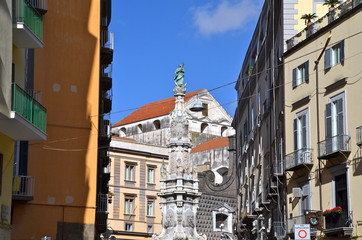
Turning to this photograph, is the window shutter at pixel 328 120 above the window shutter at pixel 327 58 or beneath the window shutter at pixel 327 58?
beneath

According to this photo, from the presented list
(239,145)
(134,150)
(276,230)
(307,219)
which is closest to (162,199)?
(239,145)

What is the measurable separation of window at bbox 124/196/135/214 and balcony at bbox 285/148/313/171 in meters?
37.1

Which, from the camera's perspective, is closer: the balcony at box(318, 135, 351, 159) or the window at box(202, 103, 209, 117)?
the balcony at box(318, 135, 351, 159)

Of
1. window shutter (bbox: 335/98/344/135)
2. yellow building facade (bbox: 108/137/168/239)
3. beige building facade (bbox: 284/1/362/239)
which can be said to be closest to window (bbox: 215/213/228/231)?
yellow building facade (bbox: 108/137/168/239)

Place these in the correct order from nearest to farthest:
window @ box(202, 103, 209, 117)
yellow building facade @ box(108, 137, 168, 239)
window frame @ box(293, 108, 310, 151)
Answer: window frame @ box(293, 108, 310, 151) < yellow building facade @ box(108, 137, 168, 239) < window @ box(202, 103, 209, 117)

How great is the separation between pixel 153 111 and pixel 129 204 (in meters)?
32.4

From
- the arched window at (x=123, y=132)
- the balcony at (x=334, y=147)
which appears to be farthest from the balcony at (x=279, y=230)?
the arched window at (x=123, y=132)

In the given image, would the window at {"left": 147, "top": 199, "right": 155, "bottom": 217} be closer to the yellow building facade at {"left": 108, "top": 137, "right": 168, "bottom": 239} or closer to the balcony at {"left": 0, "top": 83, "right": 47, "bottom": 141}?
the yellow building facade at {"left": 108, "top": 137, "right": 168, "bottom": 239}

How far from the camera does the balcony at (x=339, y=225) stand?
26.8 meters

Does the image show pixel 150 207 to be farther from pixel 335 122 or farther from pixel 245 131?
pixel 335 122

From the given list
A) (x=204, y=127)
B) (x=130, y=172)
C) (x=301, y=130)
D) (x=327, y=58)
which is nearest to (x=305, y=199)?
(x=301, y=130)

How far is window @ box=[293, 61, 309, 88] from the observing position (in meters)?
31.6

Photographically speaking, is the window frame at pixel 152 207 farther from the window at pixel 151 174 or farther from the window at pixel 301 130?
the window at pixel 301 130

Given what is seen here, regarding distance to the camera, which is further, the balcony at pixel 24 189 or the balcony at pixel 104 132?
the balcony at pixel 104 132
